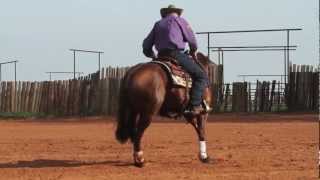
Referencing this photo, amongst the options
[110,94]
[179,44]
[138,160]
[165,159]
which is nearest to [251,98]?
[110,94]

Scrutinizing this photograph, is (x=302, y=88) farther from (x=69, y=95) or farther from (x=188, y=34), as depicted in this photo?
(x=188, y=34)

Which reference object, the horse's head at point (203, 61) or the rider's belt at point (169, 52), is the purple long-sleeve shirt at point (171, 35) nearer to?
the rider's belt at point (169, 52)

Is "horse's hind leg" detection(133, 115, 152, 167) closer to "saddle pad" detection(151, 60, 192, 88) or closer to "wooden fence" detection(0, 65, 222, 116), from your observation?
"saddle pad" detection(151, 60, 192, 88)

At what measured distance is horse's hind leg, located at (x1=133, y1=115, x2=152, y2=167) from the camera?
1034cm

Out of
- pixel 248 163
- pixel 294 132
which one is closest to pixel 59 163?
pixel 248 163

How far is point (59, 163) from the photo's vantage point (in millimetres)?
10969

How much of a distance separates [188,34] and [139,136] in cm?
165

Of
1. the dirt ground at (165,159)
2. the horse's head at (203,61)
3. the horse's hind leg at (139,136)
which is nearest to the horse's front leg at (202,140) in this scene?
the dirt ground at (165,159)

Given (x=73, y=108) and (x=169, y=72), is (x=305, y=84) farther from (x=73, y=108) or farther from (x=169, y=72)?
(x=169, y=72)

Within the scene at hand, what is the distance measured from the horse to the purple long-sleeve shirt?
1.63ft

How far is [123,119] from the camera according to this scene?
10.5 meters

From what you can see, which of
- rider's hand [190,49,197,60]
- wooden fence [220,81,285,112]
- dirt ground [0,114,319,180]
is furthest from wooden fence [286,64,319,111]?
rider's hand [190,49,197,60]

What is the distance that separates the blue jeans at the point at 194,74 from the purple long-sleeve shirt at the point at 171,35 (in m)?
0.13

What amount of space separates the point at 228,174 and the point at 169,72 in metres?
1.77
